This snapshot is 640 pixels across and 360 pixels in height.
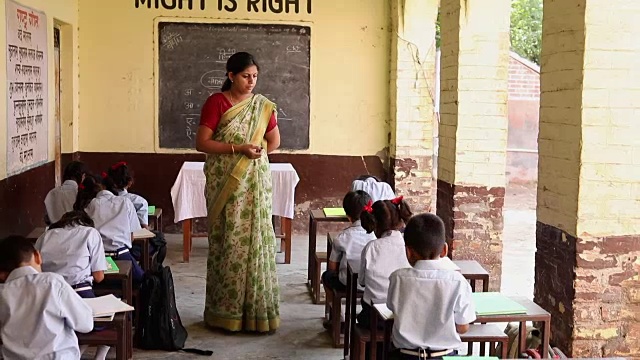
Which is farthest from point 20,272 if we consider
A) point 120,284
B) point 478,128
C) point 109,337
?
point 478,128

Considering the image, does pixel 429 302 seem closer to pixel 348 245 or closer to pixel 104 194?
pixel 348 245

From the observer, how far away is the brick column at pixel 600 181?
4.04m

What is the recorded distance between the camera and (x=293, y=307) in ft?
20.1

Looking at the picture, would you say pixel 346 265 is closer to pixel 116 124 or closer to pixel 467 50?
pixel 467 50

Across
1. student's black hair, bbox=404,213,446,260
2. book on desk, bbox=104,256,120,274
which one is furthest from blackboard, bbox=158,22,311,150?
student's black hair, bbox=404,213,446,260

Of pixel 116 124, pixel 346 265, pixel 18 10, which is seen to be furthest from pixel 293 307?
pixel 116 124

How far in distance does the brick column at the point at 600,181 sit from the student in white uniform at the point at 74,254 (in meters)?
2.42

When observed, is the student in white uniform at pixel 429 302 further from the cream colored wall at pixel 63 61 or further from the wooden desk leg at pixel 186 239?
the wooden desk leg at pixel 186 239

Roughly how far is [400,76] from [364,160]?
3.49 feet

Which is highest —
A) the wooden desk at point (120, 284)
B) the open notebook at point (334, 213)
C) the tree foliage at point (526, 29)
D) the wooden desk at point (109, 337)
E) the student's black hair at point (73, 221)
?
the tree foliage at point (526, 29)

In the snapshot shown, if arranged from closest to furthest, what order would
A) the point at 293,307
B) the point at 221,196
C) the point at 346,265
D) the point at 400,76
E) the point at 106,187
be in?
the point at 346,265, the point at 221,196, the point at 106,187, the point at 293,307, the point at 400,76

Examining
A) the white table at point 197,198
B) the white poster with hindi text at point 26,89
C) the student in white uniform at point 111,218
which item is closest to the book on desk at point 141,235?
the student in white uniform at point 111,218

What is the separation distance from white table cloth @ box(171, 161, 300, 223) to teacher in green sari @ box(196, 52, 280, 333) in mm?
2326

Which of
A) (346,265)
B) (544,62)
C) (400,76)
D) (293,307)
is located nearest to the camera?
(544,62)
